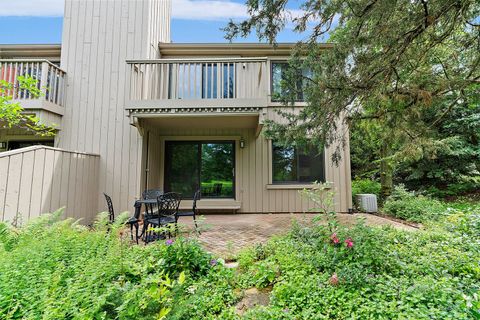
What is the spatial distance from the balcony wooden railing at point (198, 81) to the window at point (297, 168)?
2108mm

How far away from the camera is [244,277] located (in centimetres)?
261

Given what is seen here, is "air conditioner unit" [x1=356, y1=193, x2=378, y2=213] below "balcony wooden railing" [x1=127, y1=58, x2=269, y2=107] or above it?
below

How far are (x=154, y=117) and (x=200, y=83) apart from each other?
4.75 feet

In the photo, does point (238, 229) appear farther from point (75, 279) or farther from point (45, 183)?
point (45, 183)

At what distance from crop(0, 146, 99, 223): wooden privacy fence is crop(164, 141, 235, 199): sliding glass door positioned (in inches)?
85.2

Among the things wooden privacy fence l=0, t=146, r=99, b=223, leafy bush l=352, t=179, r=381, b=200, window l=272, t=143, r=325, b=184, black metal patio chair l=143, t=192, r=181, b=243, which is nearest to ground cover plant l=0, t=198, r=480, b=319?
black metal patio chair l=143, t=192, r=181, b=243

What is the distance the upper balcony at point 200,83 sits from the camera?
554 cm

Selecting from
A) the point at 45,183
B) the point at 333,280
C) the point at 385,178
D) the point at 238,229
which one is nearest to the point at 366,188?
the point at 385,178

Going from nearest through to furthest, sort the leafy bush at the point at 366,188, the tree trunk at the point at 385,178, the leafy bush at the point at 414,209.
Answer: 1. the leafy bush at the point at 414,209
2. the tree trunk at the point at 385,178
3. the leafy bush at the point at 366,188

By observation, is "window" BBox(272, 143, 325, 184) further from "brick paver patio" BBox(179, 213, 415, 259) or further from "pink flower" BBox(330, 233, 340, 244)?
"pink flower" BBox(330, 233, 340, 244)

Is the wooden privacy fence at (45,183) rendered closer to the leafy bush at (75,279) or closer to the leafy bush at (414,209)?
the leafy bush at (75,279)

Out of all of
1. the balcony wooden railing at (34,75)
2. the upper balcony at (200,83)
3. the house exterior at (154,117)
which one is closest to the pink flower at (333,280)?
the house exterior at (154,117)

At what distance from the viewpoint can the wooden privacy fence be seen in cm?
346

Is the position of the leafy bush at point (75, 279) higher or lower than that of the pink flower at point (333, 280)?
higher
